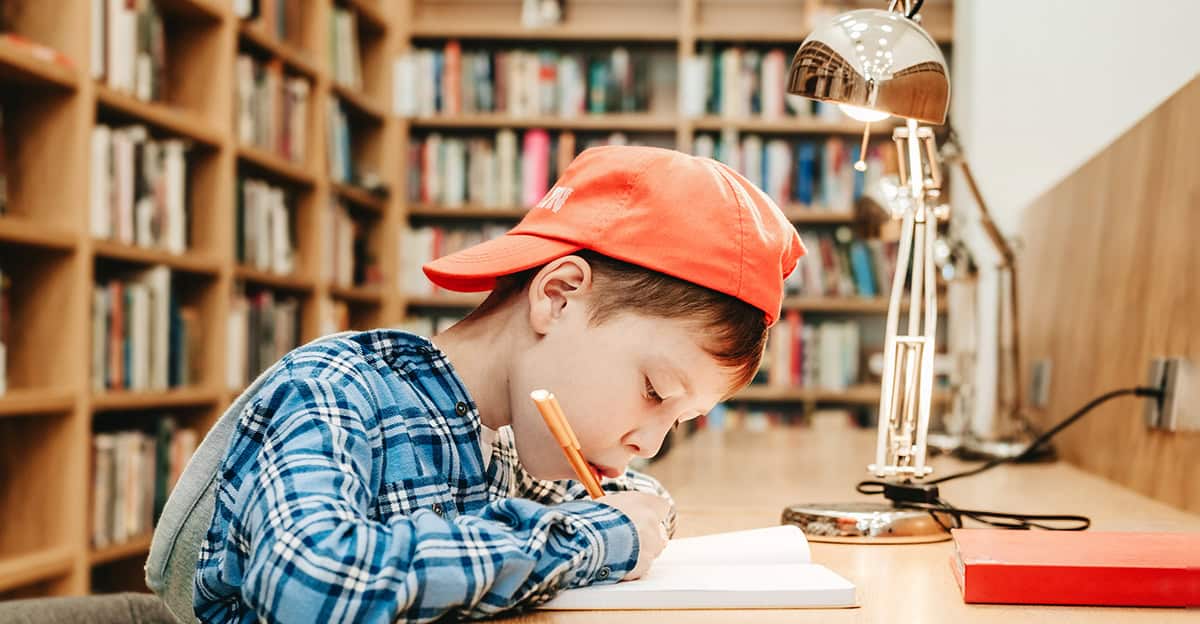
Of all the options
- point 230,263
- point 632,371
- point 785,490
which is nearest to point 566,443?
point 632,371

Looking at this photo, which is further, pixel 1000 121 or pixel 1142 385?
pixel 1000 121

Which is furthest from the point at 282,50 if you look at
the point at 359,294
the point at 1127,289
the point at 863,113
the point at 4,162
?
the point at 863,113

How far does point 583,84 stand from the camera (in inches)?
170

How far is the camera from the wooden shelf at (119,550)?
2398mm

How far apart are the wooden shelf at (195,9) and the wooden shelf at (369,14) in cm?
110

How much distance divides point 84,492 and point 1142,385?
6.59ft

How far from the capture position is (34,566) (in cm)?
215

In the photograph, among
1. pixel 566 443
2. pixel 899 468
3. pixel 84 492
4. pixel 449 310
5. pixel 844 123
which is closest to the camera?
pixel 566 443

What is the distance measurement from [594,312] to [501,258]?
0.27 feet

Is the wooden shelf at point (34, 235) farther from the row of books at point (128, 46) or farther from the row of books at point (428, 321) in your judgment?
the row of books at point (428, 321)

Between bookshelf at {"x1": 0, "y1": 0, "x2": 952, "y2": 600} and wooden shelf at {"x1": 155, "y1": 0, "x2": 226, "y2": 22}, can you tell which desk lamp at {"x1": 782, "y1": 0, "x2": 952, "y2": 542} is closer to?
bookshelf at {"x1": 0, "y1": 0, "x2": 952, "y2": 600}

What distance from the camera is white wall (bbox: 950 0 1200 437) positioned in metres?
1.66

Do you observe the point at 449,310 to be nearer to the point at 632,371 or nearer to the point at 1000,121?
the point at 1000,121

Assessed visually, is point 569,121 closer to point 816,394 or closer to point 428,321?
point 428,321
